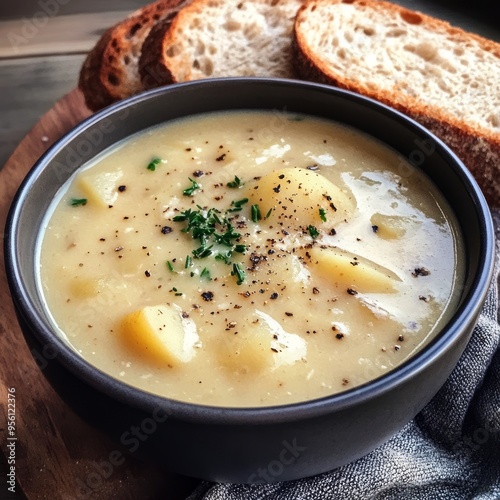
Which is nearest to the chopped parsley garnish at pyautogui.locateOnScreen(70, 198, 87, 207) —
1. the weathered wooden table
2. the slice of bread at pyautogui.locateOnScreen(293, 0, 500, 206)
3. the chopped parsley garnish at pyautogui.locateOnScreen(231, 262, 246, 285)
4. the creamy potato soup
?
the creamy potato soup

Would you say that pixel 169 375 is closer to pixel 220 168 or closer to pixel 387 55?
pixel 220 168

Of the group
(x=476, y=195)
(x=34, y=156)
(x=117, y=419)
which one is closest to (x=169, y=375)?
(x=117, y=419)

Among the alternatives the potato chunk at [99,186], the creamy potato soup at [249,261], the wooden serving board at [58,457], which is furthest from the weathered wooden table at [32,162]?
the potato chunk at [99,186]

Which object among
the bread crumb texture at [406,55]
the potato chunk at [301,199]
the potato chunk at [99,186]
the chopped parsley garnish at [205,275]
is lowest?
the chopped parsley garnish at [205,275]

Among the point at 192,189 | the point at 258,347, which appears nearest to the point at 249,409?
the point at 258,347

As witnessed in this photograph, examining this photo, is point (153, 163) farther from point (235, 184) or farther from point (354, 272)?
point (354, 272)

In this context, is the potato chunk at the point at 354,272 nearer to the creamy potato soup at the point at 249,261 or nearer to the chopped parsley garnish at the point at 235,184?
the creamy potato soup at the point at 249,261

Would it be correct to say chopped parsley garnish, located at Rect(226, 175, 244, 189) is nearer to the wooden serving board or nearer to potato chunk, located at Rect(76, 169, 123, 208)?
potato chunk, located at Rect(76, 169, 123, 208)
